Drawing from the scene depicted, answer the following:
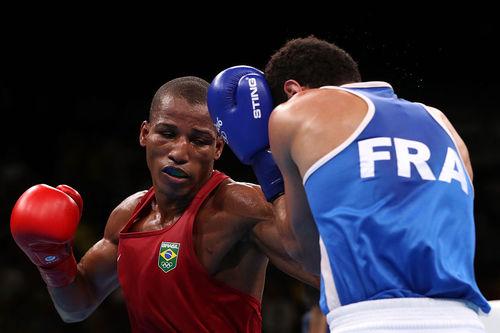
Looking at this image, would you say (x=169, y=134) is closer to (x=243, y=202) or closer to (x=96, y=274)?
(x=243, y=202)

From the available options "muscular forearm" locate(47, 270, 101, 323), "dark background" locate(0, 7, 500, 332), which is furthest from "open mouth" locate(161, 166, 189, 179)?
"dark background" locate(0, 7, 500, 332)

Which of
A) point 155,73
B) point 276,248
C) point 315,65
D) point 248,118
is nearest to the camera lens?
point 315,65

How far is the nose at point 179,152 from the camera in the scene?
3.10 m

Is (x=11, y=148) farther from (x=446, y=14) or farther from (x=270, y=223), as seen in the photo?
(x=270, y=223)

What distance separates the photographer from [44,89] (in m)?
8.27

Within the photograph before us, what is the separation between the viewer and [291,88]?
8.09 feet

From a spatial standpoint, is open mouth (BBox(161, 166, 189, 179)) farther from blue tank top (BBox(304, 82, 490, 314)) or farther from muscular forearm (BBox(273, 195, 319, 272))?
blue tank top (BBox(304, 82, 490, 314))

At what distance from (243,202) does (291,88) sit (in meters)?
0.70

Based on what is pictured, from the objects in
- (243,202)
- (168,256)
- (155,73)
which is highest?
(243,202)

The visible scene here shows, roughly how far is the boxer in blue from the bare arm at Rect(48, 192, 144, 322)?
1309 mm

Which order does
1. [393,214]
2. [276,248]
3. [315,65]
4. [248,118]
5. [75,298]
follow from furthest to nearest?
1. [75,298]
2. [276,248]
3. [248,118]
4. [315,65]
5. [393,214]

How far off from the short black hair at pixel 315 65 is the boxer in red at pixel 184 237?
0.64 meters

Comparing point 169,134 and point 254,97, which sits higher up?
point 254,97

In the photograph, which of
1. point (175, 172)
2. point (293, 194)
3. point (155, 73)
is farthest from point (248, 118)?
point (155, 73)
